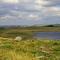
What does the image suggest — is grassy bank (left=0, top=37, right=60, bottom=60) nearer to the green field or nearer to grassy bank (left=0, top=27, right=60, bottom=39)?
the green field

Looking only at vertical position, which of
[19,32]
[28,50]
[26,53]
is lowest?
[19,32]

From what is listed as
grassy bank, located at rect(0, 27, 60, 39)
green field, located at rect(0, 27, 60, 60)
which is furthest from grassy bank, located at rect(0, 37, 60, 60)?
grassy bank, located at rect(0, 27, 60, 39)

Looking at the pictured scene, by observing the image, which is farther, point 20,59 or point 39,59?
point 39,59

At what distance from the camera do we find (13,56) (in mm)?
15203

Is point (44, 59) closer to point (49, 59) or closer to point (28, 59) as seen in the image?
point (49, 59)

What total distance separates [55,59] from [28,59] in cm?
318

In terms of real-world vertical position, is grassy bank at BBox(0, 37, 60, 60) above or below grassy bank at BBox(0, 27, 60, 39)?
above

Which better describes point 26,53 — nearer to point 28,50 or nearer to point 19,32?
point 28,50

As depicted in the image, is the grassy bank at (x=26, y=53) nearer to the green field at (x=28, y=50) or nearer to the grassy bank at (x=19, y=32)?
the green field at (x=28, y=50)

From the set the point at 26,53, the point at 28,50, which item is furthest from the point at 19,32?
the point at 26,53

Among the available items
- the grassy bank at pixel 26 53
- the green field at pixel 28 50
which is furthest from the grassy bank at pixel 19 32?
the grassy bank at pixel 26 53

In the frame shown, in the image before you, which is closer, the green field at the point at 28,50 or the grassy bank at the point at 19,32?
the green field at the point at 28,50

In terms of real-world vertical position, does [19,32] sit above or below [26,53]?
below

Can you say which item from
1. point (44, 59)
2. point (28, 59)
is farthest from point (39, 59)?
point (28, 59)
